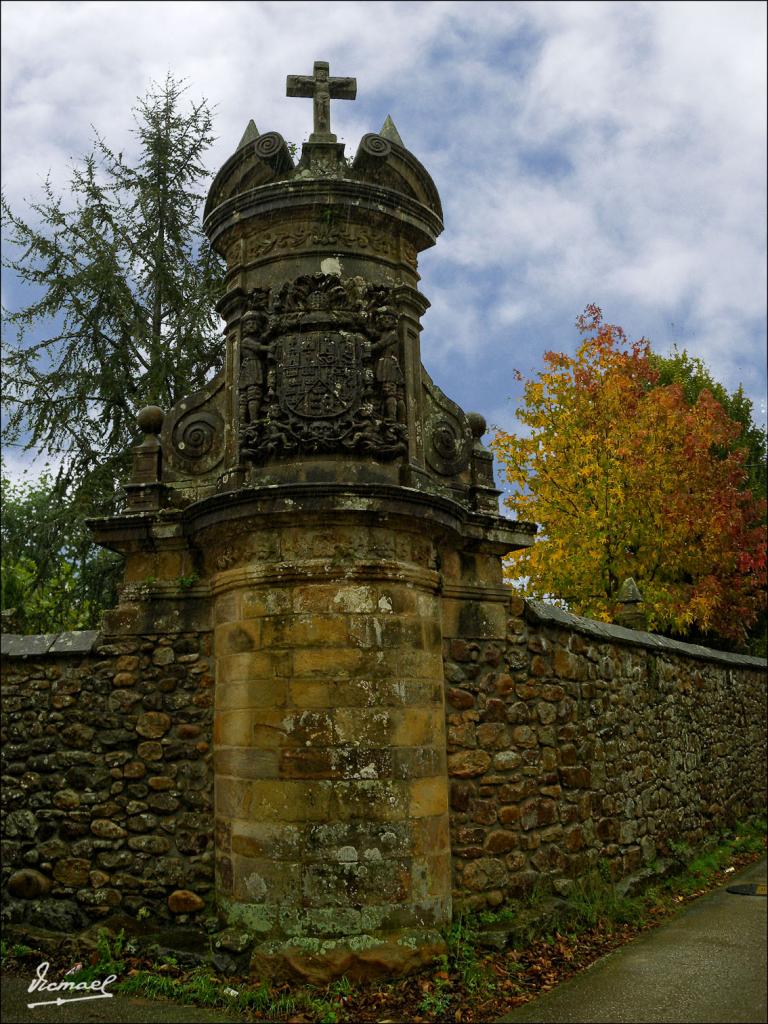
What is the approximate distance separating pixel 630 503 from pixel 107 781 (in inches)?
431

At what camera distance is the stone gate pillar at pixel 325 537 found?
5.98 metres

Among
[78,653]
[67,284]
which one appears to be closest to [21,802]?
[78,653]

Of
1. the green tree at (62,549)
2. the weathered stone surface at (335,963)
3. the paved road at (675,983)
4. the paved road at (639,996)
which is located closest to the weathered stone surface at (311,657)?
the weathered stone surface at (335,963)

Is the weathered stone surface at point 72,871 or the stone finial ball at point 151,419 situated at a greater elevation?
the stone finial ball at point 151,419

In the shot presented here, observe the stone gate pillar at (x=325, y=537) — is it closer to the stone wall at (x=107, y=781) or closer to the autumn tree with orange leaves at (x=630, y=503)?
the stone wall at (x=107, y=781)

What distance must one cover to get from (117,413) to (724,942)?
11.0 metres

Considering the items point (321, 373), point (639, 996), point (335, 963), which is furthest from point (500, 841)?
point (321, 373)

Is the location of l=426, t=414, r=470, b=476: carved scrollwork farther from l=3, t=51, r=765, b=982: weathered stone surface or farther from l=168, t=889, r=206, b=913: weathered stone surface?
l=168, t=889, r=206, b=913: weathered stone surface

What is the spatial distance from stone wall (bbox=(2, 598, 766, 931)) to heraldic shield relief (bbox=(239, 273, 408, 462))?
1485 millimetres

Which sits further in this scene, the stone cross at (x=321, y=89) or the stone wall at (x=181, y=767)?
the stone cross at (x=321, y=89)

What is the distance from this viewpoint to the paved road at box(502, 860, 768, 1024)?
17.3ft

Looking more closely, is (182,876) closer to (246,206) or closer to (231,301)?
(231,301)

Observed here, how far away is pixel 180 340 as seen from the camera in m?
13.9

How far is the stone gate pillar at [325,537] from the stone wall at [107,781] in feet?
0.92
